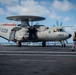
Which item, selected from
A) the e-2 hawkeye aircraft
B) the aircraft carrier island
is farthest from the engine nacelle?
the aircraft carrier island

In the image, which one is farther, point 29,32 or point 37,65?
point 29,32

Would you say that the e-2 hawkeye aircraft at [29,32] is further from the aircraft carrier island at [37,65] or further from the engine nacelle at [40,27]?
the aircraft carrier island at [37,65]

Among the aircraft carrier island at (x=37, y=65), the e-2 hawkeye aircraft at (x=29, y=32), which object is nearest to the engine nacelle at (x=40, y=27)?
the e-2 hawkeye aircraft at (x=29, y=32)

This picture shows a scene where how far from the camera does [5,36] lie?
38938 mm

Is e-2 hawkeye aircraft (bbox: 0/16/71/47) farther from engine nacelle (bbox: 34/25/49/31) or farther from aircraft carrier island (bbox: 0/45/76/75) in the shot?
Answer: aircraft carrier island (bbox: 0/45/76/75)

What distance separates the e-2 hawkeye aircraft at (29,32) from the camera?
1342 inches

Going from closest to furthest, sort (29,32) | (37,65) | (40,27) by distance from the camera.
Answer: (37,65), (29,32), (40,27)

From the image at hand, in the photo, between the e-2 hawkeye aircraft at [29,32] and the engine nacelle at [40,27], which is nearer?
the e-2 hawkeye aircraft at [29,32]

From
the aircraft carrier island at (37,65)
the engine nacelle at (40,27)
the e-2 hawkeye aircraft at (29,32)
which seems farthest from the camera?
the engine nacelle at (40,27)

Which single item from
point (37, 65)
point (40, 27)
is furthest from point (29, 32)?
point (37, 65)

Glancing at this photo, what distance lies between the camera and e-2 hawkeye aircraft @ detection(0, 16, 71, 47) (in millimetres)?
34094

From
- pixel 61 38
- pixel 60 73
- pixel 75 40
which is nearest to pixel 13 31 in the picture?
pixel 61 38

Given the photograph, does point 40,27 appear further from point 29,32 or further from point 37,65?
point 37,65

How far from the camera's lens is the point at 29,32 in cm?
3662
